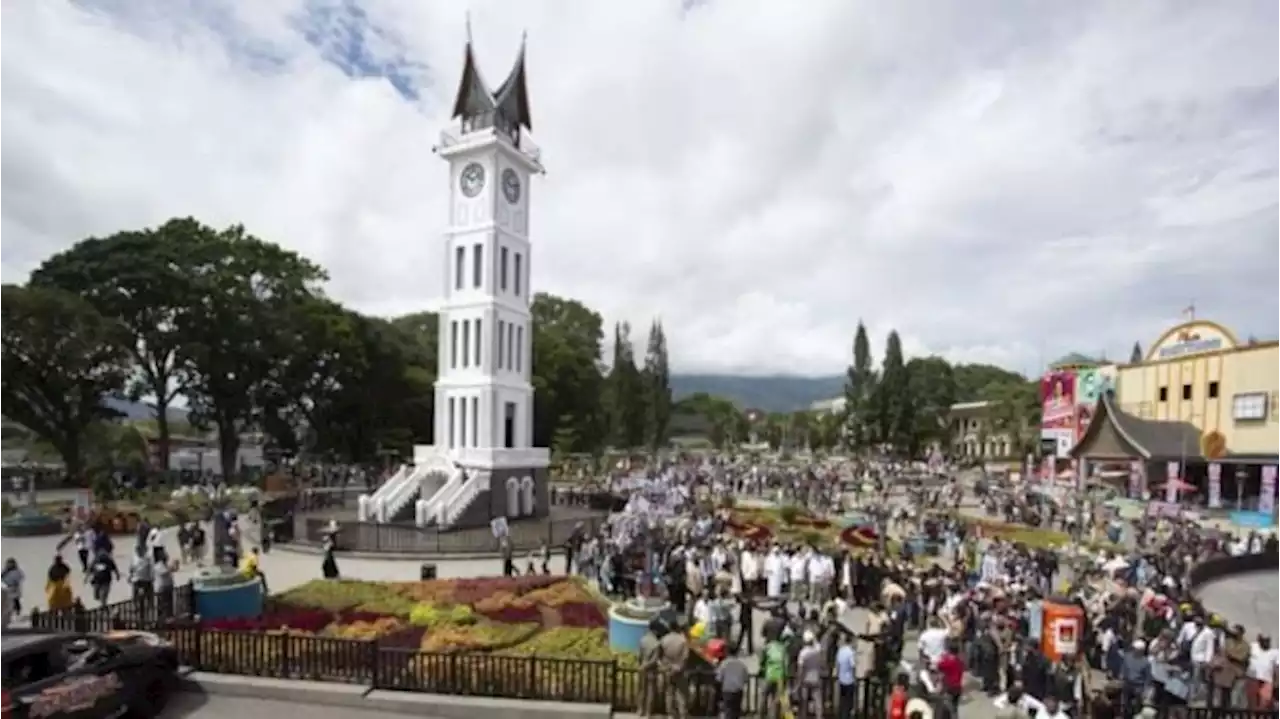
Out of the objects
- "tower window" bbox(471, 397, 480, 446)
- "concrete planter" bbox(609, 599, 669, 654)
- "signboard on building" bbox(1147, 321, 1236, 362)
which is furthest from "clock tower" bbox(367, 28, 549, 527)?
"signboard on building" bbox(1147, 321, 1236, 362)

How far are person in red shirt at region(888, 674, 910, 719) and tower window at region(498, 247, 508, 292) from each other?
29.3m

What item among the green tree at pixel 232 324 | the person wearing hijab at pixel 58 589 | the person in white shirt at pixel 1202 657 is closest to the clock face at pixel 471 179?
the green tree at pixel 232 324

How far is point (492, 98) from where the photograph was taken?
38.7 m

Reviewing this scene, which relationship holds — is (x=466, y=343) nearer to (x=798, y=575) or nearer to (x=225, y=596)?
(x=225, y=596)

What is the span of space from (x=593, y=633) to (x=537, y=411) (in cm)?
5643

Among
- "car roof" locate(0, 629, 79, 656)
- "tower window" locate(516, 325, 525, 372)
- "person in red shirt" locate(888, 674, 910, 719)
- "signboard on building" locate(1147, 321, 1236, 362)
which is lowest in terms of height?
"person in red shirt" locate(888, 674, 910, 719)

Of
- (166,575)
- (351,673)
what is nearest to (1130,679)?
(351,673)

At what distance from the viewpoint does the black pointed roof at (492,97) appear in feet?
127

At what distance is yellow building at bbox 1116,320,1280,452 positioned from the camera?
164 feet

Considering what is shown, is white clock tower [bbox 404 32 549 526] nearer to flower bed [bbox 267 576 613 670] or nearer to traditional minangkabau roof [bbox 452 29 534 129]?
traditional minangkabau roof [bbox 452 29 534 129]

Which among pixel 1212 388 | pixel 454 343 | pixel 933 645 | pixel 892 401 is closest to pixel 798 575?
pixel 933 645

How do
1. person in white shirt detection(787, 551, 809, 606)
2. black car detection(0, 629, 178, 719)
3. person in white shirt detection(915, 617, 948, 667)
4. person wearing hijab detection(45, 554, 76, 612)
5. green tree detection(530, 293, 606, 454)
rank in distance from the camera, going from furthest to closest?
green tree detection(530, 293, 606, 454) < person in white shirt detection(787, 551, 809, 606) < person wearing hijab detection(45, 554, 76, 612) < person in white shirt detection(915, 617, 948, 667) < black car detection(0, 629, 178, 719)

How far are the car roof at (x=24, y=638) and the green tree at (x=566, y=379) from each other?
57.1m

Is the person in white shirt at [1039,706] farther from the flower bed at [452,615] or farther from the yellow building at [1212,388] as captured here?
the yellow building at [1212,388]
